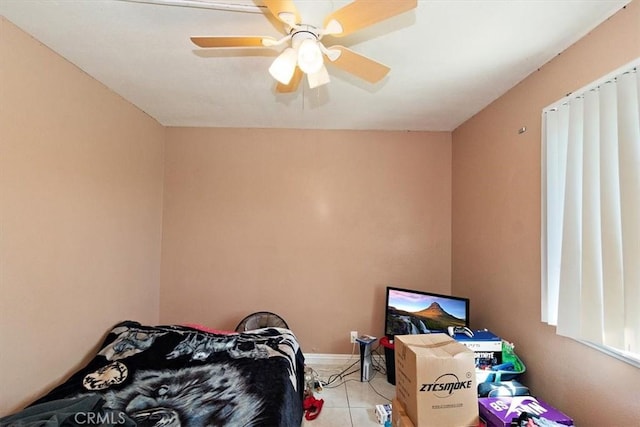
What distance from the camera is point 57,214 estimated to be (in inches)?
76.3

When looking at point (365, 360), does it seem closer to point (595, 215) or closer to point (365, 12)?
point (595, 215)

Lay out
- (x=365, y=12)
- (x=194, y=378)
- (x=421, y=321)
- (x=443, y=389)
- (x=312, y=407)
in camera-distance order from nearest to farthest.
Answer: (x=365, y=12) < (x=443, y=389) < (x=194, y=378) < (x=312, y=407) < (x=421, y=321)

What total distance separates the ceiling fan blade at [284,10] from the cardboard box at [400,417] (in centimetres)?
212

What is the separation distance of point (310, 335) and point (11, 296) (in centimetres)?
240

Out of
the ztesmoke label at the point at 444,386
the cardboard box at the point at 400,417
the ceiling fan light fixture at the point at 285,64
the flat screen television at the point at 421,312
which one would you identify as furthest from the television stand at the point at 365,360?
the ceiling fan light fixture at the point at 285,64

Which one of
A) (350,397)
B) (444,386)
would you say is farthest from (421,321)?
(444,386)

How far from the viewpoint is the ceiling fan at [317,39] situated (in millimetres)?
1142

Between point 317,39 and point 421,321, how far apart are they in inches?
97.5

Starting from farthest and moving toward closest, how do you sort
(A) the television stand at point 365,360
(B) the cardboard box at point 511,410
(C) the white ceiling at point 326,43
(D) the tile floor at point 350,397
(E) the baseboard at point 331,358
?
1. (E) the baseboard at point 331,358
2. (A) the television stand at point 365,360
3. (D) the tile floor at point 350,397
4. (B) the cardboard box at point 511,410
5. (C) the white ceiling at point 326,43

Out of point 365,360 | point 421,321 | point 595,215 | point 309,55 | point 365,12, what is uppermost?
point 365,12

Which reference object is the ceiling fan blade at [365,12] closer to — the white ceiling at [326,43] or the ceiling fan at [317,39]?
the ceiling fan at [317,39]

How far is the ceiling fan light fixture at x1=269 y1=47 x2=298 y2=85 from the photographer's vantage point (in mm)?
1366

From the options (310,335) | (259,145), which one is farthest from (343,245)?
(259,145)

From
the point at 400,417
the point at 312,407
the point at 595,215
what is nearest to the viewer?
the point at 595,215
